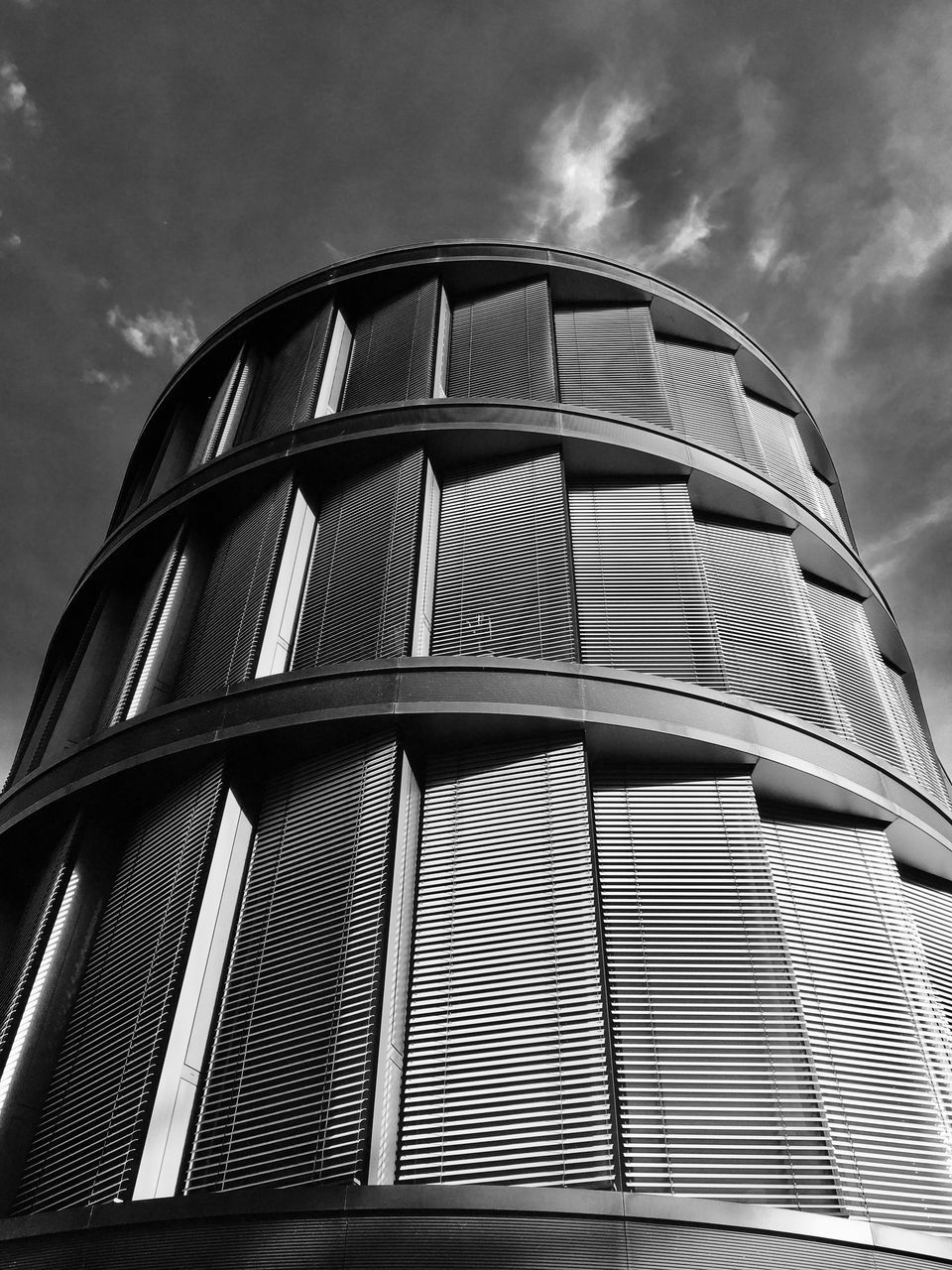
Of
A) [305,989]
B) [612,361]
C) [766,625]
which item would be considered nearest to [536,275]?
[612,361]

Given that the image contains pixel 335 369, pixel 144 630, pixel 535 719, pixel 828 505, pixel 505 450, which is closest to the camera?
pixel 535 719

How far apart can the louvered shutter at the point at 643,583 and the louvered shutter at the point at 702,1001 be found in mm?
1673

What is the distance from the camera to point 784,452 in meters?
18.1

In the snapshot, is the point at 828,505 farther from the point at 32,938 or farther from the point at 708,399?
the point at 32,938

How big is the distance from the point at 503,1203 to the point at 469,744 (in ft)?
15.4

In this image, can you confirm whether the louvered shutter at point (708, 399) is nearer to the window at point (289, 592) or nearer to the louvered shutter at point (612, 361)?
the louvered shutter at point (612, 361)

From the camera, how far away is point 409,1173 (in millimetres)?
7527

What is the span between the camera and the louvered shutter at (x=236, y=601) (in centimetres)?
1233

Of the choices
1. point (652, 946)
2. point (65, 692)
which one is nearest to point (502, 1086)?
point (652, 946)

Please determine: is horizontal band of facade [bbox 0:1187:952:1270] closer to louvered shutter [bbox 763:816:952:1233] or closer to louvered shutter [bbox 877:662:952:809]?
louvered shutter [bbox 763:816:952:1233]

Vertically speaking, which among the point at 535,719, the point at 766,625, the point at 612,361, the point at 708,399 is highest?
the point at 612,361

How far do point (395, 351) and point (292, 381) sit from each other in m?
1.99

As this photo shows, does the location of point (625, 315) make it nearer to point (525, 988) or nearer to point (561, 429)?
point (561, 429)

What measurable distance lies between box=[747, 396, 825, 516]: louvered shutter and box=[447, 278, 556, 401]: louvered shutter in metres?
4.12
